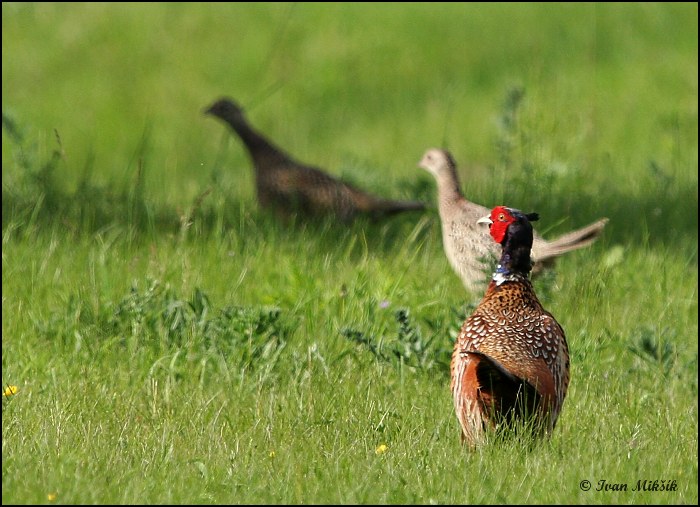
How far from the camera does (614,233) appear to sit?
26.5 feet

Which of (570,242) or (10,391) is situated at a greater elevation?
(570,242)

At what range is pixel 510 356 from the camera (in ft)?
15.0

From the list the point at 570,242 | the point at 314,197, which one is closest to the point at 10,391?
the point at 570,242

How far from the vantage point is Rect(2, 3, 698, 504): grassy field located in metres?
4.34

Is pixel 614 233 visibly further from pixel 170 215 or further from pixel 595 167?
pixel 170 215

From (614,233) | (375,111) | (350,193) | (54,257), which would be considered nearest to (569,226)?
(614,233)

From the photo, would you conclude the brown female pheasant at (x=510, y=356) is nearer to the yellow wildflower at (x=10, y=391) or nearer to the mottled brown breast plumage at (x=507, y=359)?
the mottled brown breast plumage at (x=507, y=359)

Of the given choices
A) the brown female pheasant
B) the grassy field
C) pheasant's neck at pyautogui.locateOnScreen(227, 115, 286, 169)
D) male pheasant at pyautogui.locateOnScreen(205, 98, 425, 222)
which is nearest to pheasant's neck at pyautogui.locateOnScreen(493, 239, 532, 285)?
the brown female pheasant

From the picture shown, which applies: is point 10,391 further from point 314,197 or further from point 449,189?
point 314,197

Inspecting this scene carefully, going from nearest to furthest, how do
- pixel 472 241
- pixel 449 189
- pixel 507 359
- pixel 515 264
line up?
pixel 507 359
pixel 515 264
pixel 472 241
pixel 449 189

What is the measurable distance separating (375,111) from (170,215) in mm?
4724

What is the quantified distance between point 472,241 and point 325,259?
919 mm

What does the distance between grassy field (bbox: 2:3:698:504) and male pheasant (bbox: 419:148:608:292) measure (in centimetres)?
19

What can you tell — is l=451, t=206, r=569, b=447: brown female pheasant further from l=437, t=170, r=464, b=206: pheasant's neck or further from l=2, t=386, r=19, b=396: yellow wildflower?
l=437, t=170, r=464, b=206: pheasant's neck
